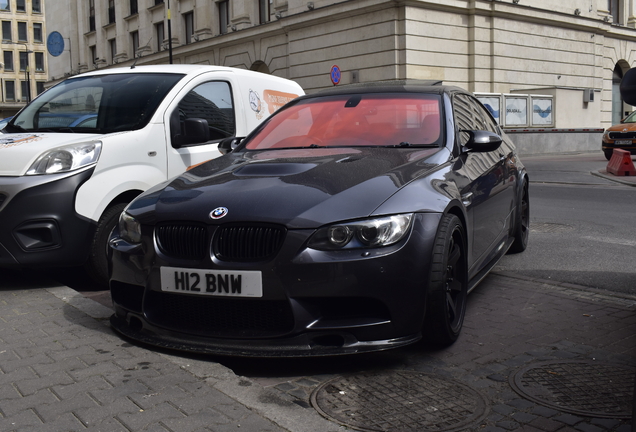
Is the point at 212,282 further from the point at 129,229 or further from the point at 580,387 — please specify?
the point at 580,387

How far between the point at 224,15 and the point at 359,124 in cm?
3255

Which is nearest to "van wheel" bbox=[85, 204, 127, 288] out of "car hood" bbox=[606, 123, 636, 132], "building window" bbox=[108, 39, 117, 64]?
"car hood" bbox=[606, 123, 636, 132]

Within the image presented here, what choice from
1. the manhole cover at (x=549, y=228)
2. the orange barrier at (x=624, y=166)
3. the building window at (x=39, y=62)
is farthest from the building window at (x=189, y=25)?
the building window at (x=39, y=62)

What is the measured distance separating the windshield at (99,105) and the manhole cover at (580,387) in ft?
12.0

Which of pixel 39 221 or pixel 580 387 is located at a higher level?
pixel 39 221

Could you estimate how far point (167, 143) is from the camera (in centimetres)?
586

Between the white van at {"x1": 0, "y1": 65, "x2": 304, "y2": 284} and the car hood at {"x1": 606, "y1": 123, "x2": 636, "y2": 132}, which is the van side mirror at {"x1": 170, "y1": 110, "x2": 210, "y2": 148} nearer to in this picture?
the white van at {"x1": 0, "y1": 65, "x2": 304, "y2": 284}

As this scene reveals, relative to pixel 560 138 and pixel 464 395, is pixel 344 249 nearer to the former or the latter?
pixel 464 395

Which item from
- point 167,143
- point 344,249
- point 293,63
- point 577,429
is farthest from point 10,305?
point 293,63

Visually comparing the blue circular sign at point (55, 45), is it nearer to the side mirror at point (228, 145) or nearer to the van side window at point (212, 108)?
the van side window at point (212, 108)

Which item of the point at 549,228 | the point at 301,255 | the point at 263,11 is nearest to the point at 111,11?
the point at 263,11

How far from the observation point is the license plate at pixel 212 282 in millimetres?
3377

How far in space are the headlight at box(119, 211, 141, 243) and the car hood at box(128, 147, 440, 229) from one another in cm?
5

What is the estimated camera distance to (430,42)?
86.9ft
